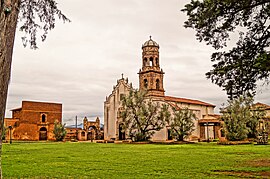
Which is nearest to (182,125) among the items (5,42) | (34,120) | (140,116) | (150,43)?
(140,116)

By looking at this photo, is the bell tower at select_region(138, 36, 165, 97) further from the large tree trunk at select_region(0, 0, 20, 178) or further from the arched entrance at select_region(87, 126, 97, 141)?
the large tree trunk at select_region(0, 0, 20, 178)

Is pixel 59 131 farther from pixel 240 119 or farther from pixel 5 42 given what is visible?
pixel 5 42

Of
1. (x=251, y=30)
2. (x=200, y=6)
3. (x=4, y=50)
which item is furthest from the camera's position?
(x=251, y=30)

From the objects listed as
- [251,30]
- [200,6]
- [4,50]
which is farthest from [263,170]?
[4,50]

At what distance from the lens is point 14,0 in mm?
5246

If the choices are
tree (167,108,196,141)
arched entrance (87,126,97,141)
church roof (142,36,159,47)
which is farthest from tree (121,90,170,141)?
arched entrance (87,126,97,141)

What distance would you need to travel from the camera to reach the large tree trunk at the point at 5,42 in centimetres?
496

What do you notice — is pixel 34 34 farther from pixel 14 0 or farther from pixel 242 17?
pixel 242 17

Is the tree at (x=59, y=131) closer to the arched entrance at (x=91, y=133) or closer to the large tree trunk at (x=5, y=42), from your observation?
the arched entrance at (x=91, y=133)

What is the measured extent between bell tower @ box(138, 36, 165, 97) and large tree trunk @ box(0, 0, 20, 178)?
49.0 meters

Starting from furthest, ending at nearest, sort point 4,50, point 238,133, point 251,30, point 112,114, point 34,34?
1. point 112,114
2. point 238,133
3. point 251,30
4. point 34,34
5. point 4,50

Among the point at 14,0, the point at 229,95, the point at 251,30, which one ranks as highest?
the point at 251,30

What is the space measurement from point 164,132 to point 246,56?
4136cm

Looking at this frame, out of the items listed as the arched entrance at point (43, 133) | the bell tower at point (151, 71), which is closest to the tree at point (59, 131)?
the arched entrance at point (43, 133)
